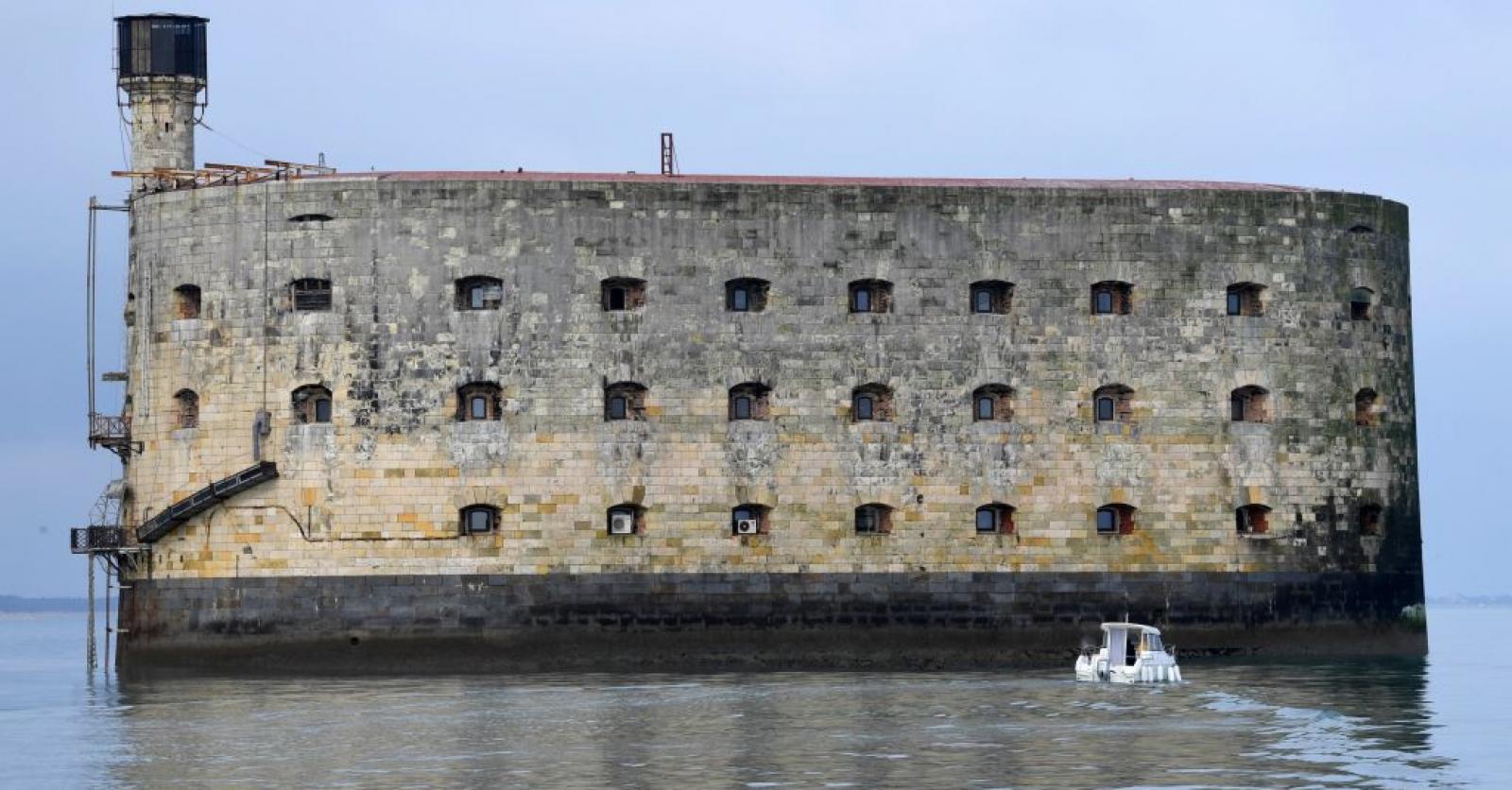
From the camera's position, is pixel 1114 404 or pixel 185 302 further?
pixel 1114 404

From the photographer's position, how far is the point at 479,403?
53.3 meters

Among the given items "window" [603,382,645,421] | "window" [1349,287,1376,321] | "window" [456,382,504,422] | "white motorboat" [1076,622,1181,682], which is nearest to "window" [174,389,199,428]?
"window" [456,382,504,422]

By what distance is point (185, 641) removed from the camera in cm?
5353

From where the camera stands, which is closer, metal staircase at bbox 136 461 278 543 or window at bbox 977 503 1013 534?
metal staircase at bbox 136 461 278 543

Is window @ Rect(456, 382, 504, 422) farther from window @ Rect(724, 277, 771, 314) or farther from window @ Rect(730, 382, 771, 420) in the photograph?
window @ Rect(724, 277, 771, 314)

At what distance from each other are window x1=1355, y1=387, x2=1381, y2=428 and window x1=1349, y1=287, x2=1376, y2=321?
1555 millimetres

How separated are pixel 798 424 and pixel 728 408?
1.46 meters

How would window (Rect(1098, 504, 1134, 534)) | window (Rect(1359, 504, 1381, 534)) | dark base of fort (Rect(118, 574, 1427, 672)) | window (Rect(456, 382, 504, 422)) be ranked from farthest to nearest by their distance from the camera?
window (Rect(1359, 504, 1381, 534))
window (Rect(1098, 504, 1134, 534))
window (Rect(456, 382, 504, 422))
dark base of fort (Rect(118, 574, 1427, 672))

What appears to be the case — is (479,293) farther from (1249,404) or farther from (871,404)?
(1249,404)

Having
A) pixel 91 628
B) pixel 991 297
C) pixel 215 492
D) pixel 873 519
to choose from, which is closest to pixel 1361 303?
pixel 991 297

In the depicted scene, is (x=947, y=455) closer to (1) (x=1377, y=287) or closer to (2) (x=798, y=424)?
(2) (x=798, y=424)

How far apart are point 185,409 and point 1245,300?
872 inches

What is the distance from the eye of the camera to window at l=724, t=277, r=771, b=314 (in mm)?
54000

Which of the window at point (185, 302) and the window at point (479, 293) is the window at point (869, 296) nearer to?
the window at point (479, 293)
